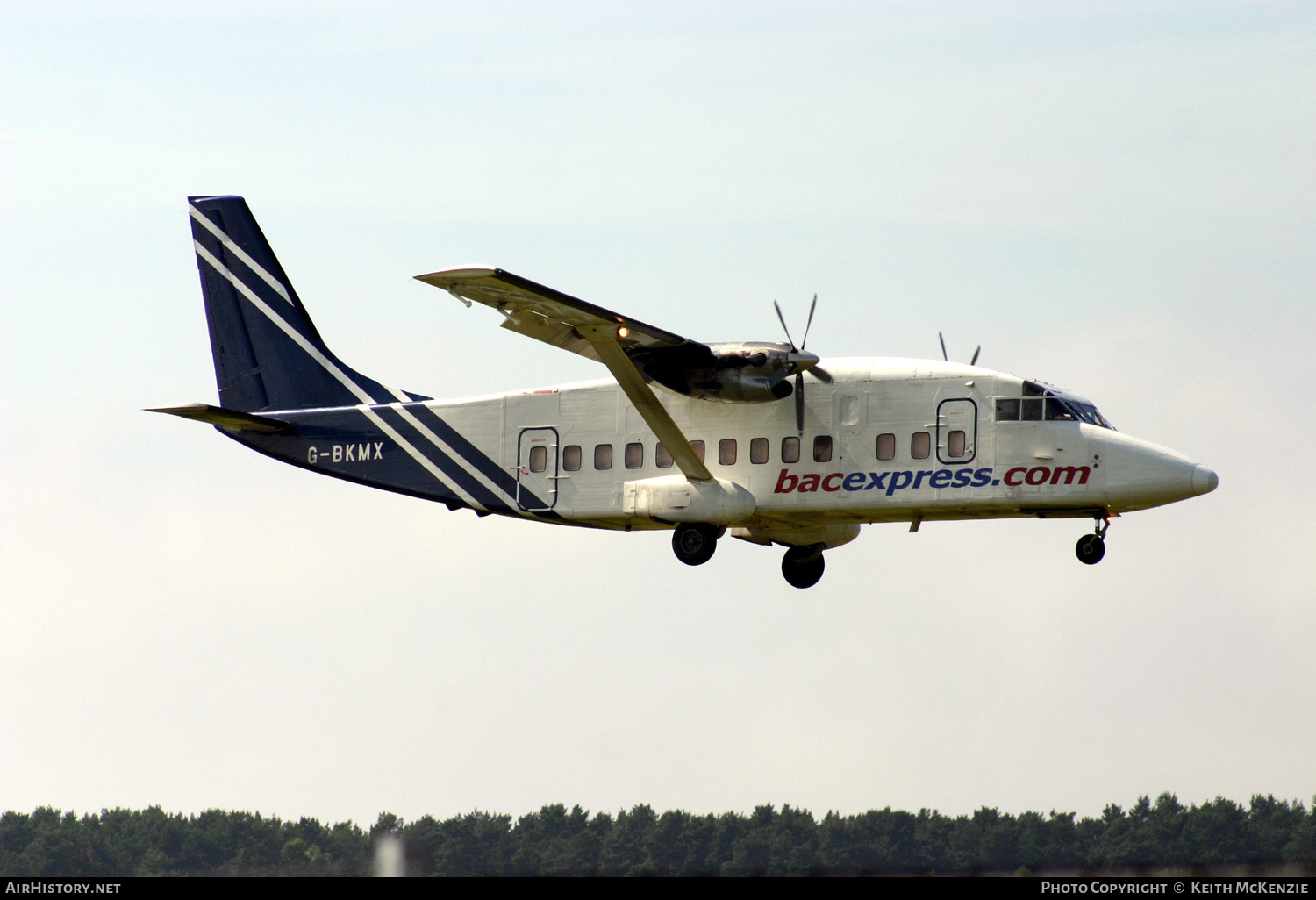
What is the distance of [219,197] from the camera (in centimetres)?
3522

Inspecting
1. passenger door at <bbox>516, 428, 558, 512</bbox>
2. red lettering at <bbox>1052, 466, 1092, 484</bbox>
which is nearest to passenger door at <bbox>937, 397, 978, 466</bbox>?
red lettering at <bbox>1052, 466, 1092, 484</bbox>

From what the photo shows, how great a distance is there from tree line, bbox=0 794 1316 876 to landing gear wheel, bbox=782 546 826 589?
544 cm

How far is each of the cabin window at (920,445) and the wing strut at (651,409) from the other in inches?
134

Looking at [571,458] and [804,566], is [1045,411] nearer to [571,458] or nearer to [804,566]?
[804,566]

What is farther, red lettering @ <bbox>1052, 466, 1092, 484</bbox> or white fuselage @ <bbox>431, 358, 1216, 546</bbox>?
white fuselage @ <bbox>431, 358, 1216, 546</bbox>

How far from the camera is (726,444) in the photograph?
28.7 meters

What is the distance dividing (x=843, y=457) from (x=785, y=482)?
41.7 inches

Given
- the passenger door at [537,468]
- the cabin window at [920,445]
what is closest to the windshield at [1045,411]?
the cabin window at [920,445]

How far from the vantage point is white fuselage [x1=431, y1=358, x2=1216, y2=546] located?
87.2 ft

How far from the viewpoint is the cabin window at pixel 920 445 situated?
27188 mm

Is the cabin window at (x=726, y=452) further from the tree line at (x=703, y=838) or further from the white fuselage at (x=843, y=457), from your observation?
the tree line at (x=703, y=838)

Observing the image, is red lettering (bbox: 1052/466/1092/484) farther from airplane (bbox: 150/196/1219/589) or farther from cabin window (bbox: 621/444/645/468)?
cabin window (bbox: 621/444/645/468)
